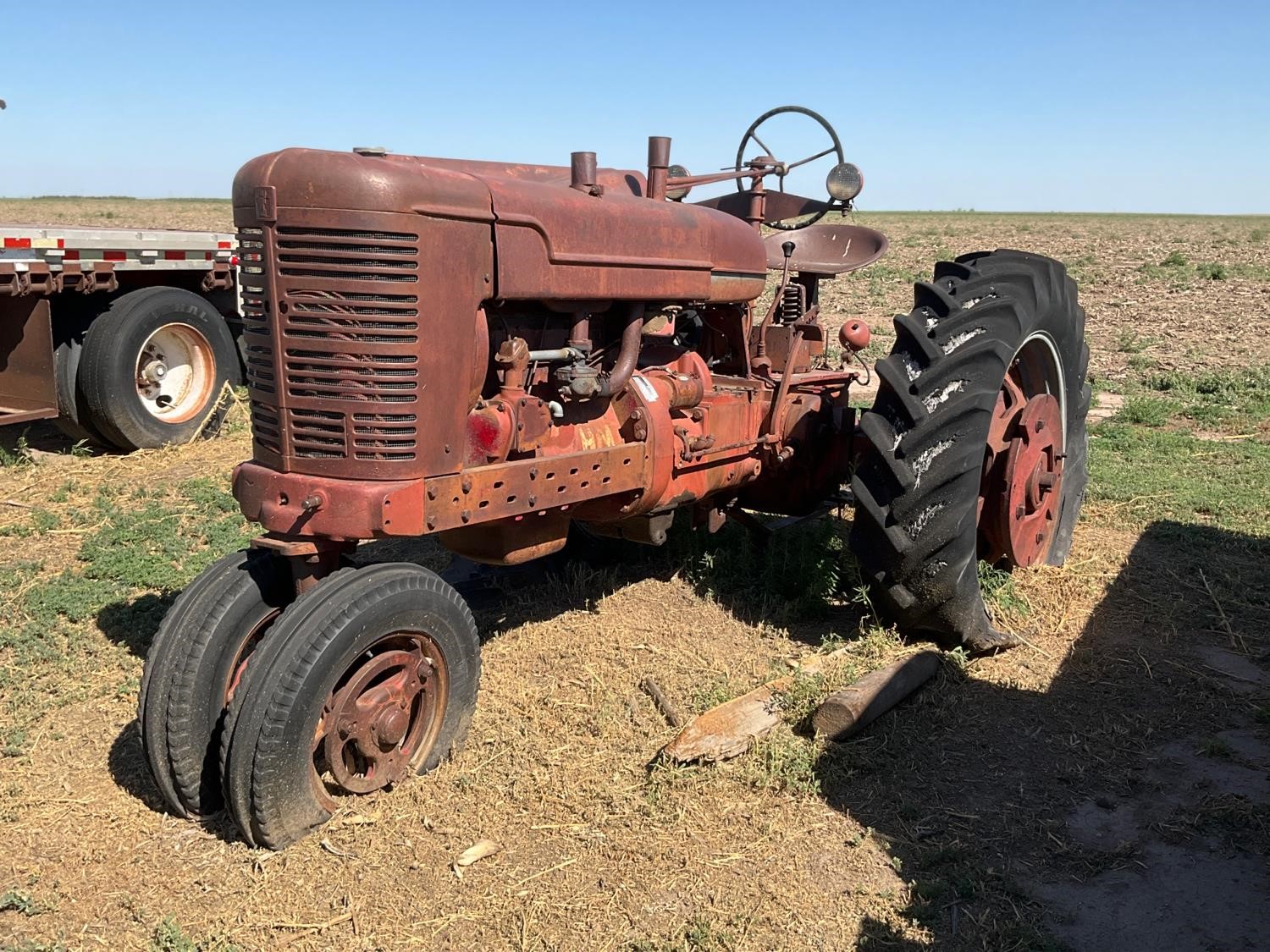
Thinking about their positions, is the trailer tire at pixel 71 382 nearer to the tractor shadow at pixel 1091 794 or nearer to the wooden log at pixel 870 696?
the wooden log at pixel 870 696

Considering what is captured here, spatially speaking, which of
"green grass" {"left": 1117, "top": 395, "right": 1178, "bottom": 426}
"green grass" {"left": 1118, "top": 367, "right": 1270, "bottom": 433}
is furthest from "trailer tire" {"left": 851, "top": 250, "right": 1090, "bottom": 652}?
"green grass" {"left": 1118, "top": 367, "right": 1270, "bottom": 433}

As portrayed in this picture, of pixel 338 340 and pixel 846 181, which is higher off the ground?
pixel 846 181

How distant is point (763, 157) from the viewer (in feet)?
16.8

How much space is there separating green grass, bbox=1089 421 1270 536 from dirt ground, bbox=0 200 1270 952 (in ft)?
Answer: 2.82

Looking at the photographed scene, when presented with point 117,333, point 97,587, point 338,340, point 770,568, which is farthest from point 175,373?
point 338,340

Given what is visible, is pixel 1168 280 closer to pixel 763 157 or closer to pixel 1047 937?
pixel 763 157

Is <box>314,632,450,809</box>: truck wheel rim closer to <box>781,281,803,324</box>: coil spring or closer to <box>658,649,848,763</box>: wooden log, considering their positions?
<box>658,649,848,763</box>: wooden log

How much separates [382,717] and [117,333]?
534cm

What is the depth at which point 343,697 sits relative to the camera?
10.3 ft

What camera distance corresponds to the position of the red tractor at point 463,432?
3055 mm

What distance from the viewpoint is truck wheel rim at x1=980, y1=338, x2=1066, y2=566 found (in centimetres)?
466

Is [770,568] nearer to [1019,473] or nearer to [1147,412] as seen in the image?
[1019,473]

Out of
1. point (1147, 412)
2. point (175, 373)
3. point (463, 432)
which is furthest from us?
point (1147, 412)

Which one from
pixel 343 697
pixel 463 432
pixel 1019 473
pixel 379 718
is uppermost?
pixel 463 432
